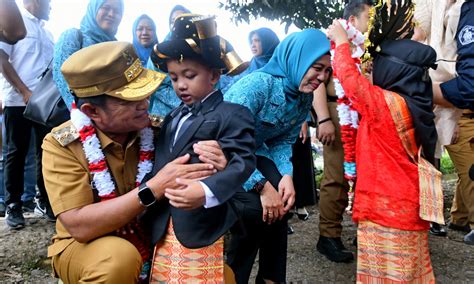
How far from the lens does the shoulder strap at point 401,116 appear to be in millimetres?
2803

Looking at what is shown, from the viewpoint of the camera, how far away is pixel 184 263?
2156 mm

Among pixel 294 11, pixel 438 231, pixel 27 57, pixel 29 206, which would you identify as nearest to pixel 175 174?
pixel 27 57

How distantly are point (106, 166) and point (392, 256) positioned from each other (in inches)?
69.3

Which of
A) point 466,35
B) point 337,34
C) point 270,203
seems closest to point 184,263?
point 270,203

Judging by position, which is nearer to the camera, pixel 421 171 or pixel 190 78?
pixel 190 78

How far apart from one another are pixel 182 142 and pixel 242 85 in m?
0.77

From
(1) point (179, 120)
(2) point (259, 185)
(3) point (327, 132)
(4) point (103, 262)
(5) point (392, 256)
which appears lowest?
(5) point (392, 256)

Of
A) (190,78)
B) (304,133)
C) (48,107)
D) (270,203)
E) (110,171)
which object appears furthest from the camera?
(304,133)

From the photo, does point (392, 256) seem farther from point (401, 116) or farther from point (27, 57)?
point (27, 57)

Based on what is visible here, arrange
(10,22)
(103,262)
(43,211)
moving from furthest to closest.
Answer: (43,211), (10,22), (103,262)

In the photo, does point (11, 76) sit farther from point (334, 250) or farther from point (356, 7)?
point (334, 250)

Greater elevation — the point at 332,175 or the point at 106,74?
the point at 106,74

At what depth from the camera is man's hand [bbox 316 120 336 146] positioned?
3914 millimetres

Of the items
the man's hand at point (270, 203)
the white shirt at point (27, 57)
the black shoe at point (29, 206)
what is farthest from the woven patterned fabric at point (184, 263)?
the black shoe at point (29, 206)
